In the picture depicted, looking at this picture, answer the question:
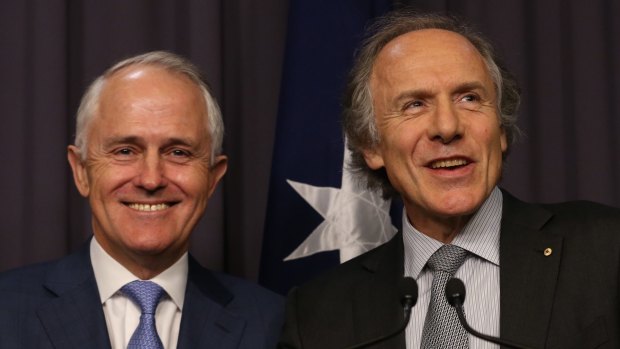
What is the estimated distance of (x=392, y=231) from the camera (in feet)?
9.88

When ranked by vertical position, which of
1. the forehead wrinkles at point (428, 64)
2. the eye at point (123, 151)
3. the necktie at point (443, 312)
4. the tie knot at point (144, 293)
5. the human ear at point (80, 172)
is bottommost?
the tie knot at point (144, 293)

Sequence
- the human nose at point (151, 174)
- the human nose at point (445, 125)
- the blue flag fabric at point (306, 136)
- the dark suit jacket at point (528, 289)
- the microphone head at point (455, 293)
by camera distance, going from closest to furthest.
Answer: the microphone head at point (455, 293)
the dark suit jacket at point (528, 289)
the human nose at point (445, 125)
the human nose at point (151, 174)
the blue flag fabric at point (306, 136)

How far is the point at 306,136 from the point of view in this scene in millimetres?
3025

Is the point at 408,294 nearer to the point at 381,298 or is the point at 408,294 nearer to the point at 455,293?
the point at 455,293

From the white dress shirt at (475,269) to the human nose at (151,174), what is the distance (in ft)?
2.14

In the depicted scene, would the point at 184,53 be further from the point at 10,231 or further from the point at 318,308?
the point at 318,308

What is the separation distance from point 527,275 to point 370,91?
0.67 metres

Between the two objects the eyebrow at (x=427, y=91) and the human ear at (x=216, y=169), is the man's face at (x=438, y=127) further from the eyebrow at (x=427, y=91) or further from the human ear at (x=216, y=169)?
the human ear at (x=216, y=169)

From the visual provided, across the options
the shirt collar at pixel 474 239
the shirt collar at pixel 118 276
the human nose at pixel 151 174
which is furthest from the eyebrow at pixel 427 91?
the shirt collar at pixel 118 276

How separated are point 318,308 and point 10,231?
1207 millimetres

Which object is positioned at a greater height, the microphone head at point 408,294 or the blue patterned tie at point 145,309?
the microphone head at point 408,294

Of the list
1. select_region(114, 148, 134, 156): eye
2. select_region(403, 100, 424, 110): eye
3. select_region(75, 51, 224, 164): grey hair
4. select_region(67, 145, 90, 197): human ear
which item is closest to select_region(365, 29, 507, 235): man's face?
select_region(403, 100, 424, 110): eye

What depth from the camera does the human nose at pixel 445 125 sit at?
7.32 feet

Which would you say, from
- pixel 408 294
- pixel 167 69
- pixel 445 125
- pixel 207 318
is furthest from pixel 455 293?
pixel 167 69
